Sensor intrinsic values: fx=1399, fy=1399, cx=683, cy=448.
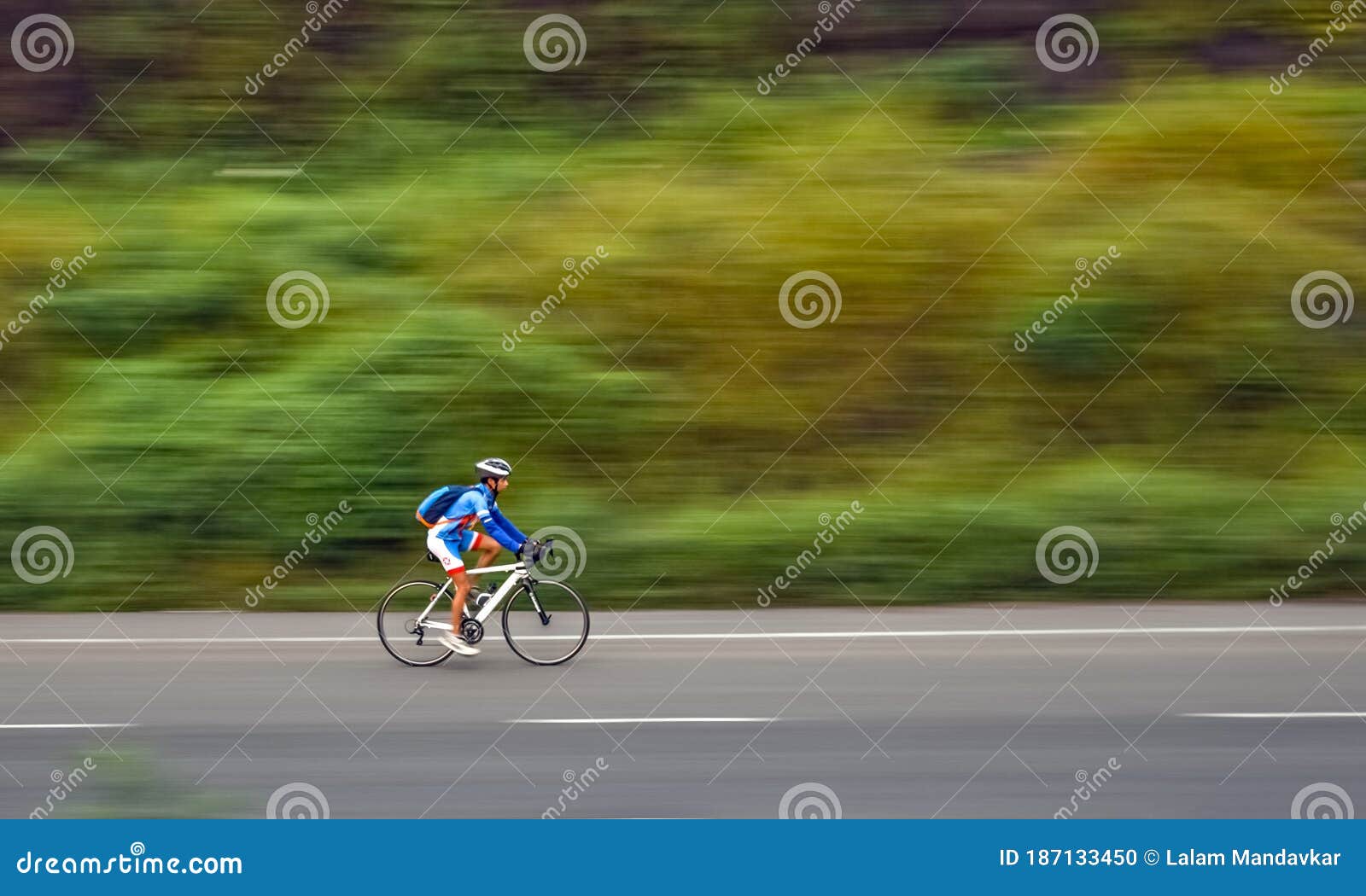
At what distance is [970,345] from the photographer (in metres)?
13.5

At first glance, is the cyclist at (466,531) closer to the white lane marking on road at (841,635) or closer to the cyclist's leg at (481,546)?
the cyclist's leg at (481,546)

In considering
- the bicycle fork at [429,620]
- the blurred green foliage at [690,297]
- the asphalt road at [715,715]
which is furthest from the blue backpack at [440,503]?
the blurred green foliage at [690,297]

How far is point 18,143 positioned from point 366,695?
1119cm

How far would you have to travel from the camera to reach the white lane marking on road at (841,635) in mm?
9930

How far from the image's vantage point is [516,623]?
9250mm

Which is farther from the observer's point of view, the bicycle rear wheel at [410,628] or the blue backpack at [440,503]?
the bicycle rear wheel at [410,628]

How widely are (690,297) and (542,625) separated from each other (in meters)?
5.37

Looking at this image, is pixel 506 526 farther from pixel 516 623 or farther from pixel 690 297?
pixel 690 297

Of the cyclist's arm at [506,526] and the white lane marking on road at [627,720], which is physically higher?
the cyclist's arm at [506,526]

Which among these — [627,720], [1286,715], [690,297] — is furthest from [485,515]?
[690,297]

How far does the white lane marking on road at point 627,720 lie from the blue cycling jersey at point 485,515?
47.2 inches

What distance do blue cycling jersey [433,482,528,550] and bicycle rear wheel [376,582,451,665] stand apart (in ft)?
2.48

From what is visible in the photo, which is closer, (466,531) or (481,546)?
(466,531)

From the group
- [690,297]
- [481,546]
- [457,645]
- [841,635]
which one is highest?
[690,297]
